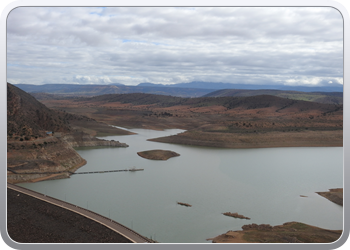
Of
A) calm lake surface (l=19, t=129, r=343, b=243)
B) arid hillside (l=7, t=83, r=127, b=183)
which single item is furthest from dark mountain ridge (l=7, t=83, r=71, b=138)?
calm lake surface (l=19, t=129, r=343, b=243)

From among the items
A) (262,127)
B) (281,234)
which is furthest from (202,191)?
(262,127)

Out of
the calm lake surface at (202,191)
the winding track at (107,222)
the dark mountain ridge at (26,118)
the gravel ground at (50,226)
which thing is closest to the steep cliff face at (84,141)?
the dark mountain ridge at (26,118)

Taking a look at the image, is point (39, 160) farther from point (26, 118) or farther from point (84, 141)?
point (84, 141)

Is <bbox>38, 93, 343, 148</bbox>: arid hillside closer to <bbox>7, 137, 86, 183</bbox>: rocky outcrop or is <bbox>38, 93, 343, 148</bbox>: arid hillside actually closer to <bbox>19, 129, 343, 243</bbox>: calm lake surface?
<bbox>19, 129, 343, 243</bbox>: calm lake surface

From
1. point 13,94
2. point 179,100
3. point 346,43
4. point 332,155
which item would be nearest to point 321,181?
point 332,155

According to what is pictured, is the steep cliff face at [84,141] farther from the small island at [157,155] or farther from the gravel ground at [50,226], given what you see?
the gravel ground at [50,226]

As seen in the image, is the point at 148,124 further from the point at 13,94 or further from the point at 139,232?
the point at 139,232
